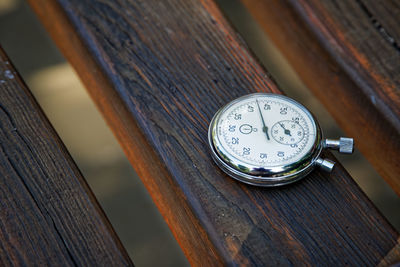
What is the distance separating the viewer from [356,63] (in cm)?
127

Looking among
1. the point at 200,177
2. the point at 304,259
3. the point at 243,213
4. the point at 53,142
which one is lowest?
the point at 304,259

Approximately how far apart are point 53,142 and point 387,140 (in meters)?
0.83

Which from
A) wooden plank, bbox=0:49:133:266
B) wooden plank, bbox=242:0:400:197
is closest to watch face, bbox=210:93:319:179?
wooden plank, bbox=242:0:400:197

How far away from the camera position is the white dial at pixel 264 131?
3.56ft

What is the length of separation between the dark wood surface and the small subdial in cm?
9

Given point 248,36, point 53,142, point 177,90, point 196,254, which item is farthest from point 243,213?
point 248,36

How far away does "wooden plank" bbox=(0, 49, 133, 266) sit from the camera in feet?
3.35

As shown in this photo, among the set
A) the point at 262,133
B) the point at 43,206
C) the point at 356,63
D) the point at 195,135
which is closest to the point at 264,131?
the point at 262,133

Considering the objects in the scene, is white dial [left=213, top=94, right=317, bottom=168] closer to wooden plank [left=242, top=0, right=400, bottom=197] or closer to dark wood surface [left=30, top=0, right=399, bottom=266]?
dark wood surface [left=30, top=0, right=399, bottom=266]

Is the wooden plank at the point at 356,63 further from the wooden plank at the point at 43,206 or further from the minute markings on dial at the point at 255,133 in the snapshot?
the wooden plank at the point at 43,206

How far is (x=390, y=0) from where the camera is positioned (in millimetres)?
1376

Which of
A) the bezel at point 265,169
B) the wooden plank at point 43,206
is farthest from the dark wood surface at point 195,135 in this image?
the wooden plank at point 43,206

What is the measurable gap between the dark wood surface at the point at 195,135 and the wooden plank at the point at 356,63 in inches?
7.2

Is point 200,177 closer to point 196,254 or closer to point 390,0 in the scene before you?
point 196,254
